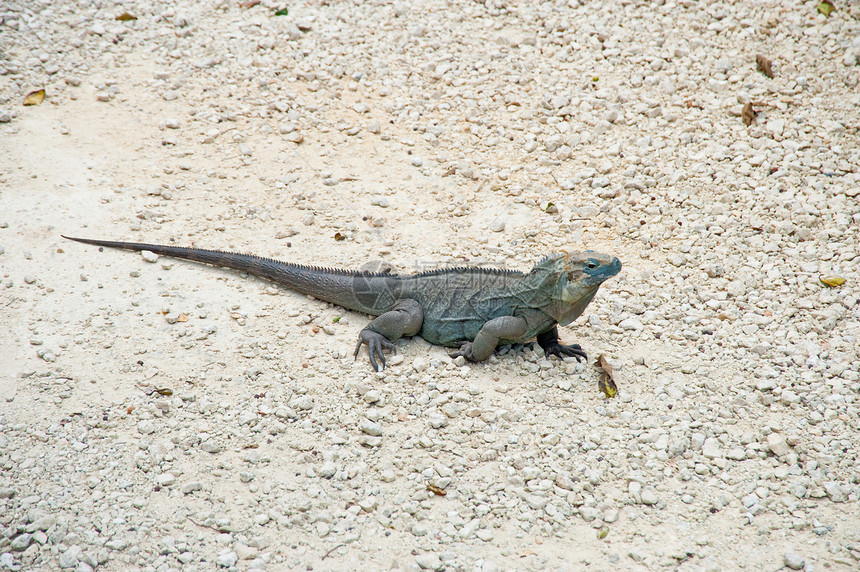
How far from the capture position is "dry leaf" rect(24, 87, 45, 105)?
776 cm

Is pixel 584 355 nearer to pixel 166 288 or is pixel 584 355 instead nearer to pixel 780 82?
pixel 166 288

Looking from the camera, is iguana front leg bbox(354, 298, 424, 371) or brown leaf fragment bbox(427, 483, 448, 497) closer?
brown leaf fragment bbox(427, 483, 448, 497)

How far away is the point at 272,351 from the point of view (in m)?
5.29

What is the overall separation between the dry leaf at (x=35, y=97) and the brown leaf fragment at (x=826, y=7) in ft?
31.9

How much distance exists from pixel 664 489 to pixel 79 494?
147 inches

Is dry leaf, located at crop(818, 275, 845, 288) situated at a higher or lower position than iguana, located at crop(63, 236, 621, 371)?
higher

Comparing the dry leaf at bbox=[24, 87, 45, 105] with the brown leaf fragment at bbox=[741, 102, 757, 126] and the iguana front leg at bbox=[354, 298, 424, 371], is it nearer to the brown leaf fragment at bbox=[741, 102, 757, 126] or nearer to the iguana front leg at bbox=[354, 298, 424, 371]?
the iguana front leg at bbox=[354, 298, 424, 371]

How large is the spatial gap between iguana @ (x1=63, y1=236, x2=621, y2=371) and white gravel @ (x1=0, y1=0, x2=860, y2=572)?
18 centimetres

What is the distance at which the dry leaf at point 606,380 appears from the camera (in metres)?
5.02

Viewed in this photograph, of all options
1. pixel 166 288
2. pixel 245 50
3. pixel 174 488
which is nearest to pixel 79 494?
pixel 174 488

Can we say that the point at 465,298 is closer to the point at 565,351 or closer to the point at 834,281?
the point at 565,351

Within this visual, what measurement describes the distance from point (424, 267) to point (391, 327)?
0.98 m

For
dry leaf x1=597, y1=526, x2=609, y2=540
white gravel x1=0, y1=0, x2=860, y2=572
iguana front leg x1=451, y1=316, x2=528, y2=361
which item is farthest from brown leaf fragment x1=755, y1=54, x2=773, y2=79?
dry leaf x1=597, y1=526, x2=609, y2=540

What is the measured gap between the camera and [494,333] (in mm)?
5254
